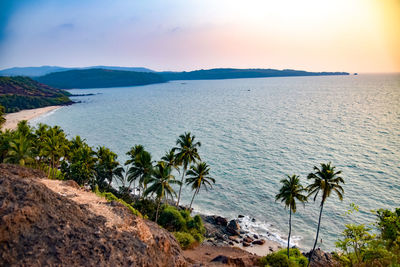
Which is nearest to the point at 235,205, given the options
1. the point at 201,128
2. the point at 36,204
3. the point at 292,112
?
the point at 36,204

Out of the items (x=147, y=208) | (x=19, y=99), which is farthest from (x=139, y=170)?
(x=19, y=99)

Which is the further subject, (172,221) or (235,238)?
(235,238)

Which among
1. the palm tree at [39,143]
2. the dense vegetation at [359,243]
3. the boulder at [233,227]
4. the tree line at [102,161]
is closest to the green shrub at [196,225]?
the tree line at [102,161]

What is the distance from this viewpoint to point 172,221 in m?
39.5

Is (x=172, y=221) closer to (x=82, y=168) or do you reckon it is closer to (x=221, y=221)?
(x=221, y=221)

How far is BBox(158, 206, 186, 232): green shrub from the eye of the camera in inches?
1540

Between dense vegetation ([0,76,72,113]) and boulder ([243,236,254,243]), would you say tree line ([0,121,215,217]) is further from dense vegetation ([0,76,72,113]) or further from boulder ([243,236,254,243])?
dense vegetation ([0,76,72,113])

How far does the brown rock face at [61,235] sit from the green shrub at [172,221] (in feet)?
66.5

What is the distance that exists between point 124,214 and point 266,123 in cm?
10435

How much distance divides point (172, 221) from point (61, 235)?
1035 inches

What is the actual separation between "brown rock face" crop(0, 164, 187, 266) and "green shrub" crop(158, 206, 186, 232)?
2027 cm

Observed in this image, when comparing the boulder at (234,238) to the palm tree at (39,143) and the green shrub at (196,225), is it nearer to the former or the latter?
the green shrub at (196,225)

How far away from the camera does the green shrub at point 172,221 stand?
128 feet

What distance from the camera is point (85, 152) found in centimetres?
4412
